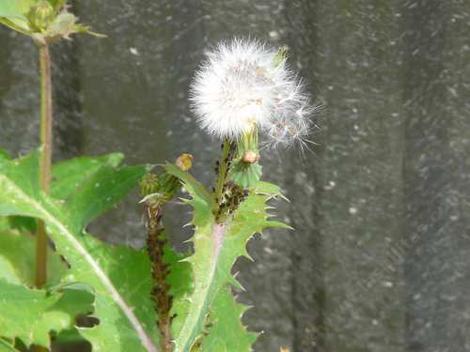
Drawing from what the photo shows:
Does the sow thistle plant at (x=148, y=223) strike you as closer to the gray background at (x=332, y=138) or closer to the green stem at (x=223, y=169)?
the green stem at (x=223, y=169)

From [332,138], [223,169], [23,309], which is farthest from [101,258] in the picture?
[332,138]

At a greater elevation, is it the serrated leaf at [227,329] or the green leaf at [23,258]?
the green leaf at [23,258]

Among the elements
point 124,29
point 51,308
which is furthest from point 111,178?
point 124,29

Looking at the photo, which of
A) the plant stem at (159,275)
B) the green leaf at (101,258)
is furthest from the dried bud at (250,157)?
the green leaf at (101,258)

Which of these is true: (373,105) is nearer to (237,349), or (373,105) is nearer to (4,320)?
(237,349)

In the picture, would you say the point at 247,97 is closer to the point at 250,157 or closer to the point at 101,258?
the point at 250,157

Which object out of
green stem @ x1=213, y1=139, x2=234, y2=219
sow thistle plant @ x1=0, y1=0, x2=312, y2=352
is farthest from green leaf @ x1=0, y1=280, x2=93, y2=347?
green stem @ x1=213, y1=139, x2=234, y2=219
